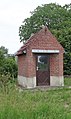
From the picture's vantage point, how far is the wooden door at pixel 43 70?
22656mm

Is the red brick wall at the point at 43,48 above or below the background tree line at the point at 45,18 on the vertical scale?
below

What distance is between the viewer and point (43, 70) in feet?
74.9

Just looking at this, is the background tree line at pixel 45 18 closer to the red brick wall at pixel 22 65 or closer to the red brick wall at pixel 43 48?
the red brick wall at pixel 22 65

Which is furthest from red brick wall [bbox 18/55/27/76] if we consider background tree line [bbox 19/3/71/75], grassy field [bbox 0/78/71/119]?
background tree line [bbox 19/3/71/75]

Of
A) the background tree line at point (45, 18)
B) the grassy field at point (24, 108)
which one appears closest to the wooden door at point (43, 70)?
the grassy field at point (24, 108)

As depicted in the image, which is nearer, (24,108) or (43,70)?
(24,108)

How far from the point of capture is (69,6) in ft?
185

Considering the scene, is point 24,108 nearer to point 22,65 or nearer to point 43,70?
point 43,70

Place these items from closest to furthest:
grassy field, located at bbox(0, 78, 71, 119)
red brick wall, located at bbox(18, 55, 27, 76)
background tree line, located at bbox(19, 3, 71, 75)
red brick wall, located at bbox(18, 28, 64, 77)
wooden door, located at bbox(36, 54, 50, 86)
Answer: grassy field, located at bbox(0, 78, 71, 119) < red brick wall, located at bbox(18, 28, 64, 77) < wooden door, located at bbox(36, 54, 50, 86) < red brick wall, located at bbox(18, 55, 27, 76) < background tree line, located at bbox(19, 3, 71, 75)

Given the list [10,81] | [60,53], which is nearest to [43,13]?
[60,53]

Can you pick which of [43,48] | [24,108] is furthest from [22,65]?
[24,108]

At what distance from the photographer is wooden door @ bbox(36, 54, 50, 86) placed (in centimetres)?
2266

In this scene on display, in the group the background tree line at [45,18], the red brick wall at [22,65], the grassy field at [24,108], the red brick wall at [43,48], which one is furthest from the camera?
the background tree line at [45,18]

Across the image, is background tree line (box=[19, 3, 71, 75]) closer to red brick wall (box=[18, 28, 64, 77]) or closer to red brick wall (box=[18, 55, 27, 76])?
red brick wall (box=[18, 55, 27, 76])
